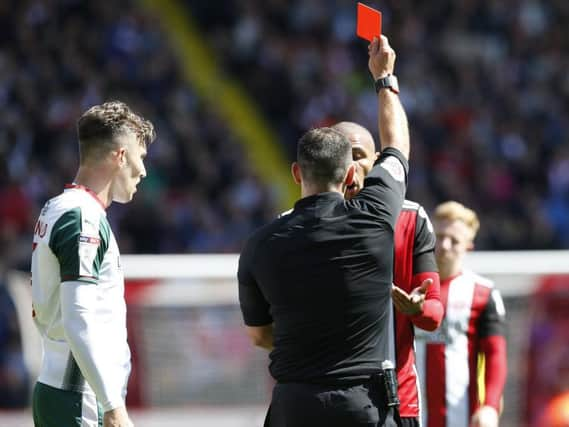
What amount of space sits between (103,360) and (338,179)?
96 cm

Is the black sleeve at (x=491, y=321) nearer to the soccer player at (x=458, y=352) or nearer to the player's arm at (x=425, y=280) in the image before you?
the soccer player at (x=458, y=352)

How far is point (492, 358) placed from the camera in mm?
4676

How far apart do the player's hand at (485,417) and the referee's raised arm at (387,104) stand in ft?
4.20

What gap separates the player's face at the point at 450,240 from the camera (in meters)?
4.91

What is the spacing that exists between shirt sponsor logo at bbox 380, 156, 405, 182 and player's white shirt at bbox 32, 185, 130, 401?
94 cm

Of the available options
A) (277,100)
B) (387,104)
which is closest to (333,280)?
(387,104)

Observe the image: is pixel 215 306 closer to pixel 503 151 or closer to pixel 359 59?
pixel 503 151

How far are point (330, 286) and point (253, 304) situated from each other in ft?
1.12

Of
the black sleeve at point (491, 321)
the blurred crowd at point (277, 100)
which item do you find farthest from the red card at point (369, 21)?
the blurred crowd at point (277, 100)

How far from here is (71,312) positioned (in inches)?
137

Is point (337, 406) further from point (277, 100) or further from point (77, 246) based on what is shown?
point (277, 100)

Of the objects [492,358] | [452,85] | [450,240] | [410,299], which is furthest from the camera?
[452,85]

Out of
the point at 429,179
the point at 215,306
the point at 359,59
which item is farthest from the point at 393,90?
the point at 359,59

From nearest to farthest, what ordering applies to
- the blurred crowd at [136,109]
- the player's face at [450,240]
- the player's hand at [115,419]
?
the player's hand at [115,419]
the player's face at [450,240]
the blurred crowd at [136,109]
